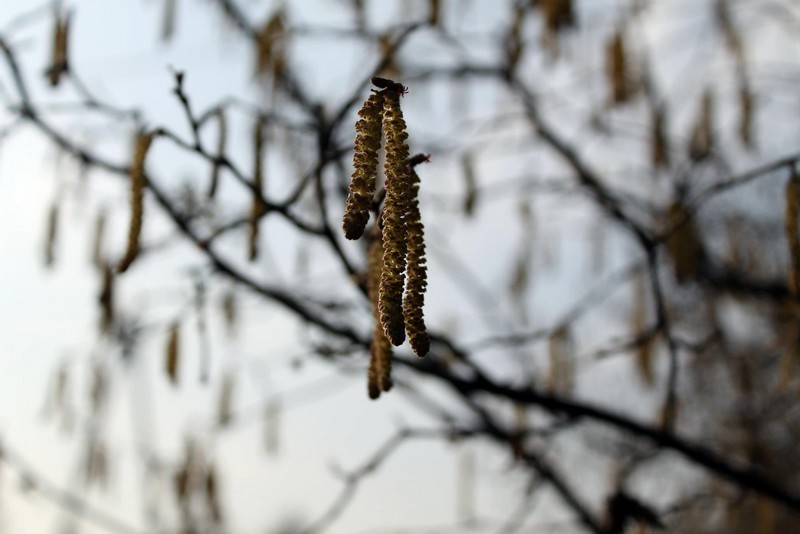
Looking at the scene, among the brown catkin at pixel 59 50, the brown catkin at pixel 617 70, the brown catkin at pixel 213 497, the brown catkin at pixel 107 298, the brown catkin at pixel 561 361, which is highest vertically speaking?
the brown catkin at pixel 617 70

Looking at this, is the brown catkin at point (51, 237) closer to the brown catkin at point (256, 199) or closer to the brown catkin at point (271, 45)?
the brown catkin at point (256, 199)

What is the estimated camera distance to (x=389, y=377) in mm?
1192

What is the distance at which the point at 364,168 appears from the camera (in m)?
0.88

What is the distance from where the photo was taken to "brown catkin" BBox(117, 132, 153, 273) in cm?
151

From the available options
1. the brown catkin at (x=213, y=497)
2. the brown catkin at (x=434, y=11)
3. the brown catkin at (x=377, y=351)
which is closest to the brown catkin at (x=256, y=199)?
the brown catkin at (x=377, y=351)

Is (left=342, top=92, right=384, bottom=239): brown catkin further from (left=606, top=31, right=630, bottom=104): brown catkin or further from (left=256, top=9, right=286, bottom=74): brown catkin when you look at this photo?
(left=606, top=31, right=630, bottom=104): brown catkin

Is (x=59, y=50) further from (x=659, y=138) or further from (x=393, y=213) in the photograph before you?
(x=659, y=138)

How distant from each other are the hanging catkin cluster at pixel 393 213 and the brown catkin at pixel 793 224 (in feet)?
3.03

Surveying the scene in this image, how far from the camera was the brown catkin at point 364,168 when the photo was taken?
33.3 inches

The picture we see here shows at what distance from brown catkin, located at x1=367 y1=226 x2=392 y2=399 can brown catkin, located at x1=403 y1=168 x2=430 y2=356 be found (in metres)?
0.18

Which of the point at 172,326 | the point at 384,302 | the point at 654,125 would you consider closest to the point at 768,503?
the point at 654,125

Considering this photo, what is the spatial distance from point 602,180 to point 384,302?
154 inches

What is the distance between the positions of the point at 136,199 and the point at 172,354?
2.63 ft

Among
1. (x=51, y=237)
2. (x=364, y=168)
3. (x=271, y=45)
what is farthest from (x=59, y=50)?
(x=364, y=168)
